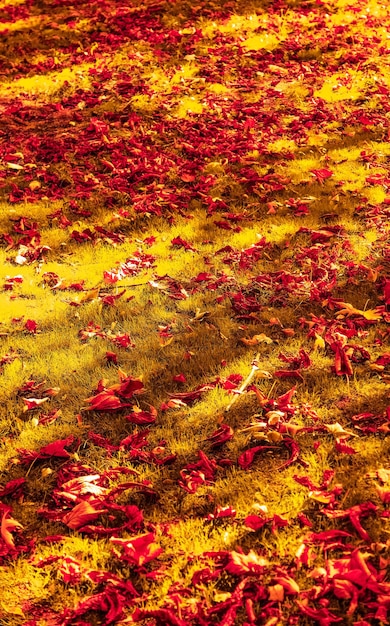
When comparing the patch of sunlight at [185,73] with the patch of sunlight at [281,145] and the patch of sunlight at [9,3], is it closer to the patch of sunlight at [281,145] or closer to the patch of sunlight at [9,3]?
the patch of sunlight at [281,145]

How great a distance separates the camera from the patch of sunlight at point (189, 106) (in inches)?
376

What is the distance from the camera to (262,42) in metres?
11.5

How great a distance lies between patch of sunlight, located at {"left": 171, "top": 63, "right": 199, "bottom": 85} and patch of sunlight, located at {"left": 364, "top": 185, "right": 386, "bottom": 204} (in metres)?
4.35

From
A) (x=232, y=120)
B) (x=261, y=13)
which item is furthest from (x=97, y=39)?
(x=232, y=120)

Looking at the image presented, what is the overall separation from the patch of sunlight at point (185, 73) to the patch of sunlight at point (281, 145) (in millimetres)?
2497

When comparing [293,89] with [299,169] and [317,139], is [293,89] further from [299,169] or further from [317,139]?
[299,169]

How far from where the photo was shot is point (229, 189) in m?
7.80

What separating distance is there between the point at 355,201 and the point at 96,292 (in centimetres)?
326

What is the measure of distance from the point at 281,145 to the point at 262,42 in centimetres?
377

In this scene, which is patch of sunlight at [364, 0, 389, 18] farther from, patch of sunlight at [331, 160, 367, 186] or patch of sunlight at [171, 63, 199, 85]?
patch of sunlight at [331, 160, 367, 186]

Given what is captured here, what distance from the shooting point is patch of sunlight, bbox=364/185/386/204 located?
726cm

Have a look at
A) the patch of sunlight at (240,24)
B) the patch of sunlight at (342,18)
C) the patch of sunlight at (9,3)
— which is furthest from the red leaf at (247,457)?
the patch of sunlight at (9,3)

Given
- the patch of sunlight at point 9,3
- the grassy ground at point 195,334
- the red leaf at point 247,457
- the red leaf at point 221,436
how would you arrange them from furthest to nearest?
the patch of sunlight at point 9,3 < the red leaf at point 221,436 < the red leaf at point 247,457 < the grassy ground at point 195,334

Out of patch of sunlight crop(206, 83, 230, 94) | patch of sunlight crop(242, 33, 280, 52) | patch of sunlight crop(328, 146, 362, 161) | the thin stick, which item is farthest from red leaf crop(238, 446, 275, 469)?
patch of sunlight crop(242, 33, 280, 52)
